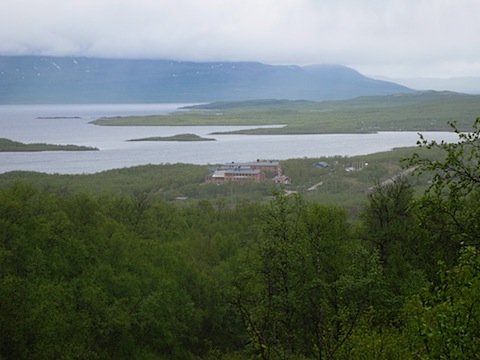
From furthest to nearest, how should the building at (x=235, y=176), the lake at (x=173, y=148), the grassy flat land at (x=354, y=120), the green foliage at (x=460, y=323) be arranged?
the grassy flat land at (x=354, y=120)
the lake at (x=173, y=148)
the building at (x=235, y=176)
the green foliage at (x=460, y=323)

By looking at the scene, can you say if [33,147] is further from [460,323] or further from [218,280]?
[460,323]

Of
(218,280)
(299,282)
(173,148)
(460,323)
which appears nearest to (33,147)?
(173,148)

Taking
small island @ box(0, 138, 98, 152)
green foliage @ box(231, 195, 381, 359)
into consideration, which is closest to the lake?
small island @ box(0, 138, 98, 152)

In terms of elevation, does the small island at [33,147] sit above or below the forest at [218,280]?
above

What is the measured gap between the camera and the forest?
14.0m

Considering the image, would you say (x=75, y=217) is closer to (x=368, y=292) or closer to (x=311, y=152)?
(x=368, y=292)

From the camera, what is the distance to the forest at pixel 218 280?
1395cm

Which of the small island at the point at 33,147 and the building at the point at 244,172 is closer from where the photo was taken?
the building at the point at 244,172

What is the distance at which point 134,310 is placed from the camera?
18.4m

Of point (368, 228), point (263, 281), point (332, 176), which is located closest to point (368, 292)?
point (263, 281)

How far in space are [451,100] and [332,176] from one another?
114 metres

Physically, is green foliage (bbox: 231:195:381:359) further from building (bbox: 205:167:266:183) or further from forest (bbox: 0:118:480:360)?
building (bbox: 205:167:266:183)

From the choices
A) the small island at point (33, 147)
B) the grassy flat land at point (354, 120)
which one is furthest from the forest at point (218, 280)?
the grassy flat land at point (354, 120)

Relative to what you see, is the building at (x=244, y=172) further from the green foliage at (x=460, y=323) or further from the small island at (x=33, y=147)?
the green foliage at (x=460, y=323)
